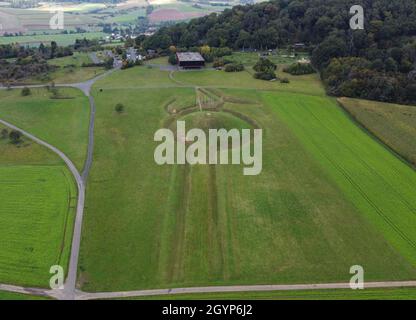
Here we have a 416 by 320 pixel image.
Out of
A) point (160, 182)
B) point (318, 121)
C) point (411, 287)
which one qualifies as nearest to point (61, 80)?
point (160, 182)

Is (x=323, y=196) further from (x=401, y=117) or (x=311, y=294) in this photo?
(x=401, y=117)

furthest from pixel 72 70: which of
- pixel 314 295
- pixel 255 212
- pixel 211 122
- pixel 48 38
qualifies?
pixel 314 295

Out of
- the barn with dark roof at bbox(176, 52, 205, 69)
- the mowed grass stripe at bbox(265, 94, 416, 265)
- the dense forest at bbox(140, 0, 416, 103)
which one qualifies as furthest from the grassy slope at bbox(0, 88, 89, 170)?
the dense forest at bbox(140, 0, 416, 103)

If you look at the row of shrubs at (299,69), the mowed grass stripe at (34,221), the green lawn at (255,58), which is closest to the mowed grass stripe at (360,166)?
the row of shrubs at (299,69)

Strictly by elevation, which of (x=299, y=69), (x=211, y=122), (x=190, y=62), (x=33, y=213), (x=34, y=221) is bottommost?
(x=34, y=221)

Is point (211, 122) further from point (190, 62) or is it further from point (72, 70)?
point (72, 70)
